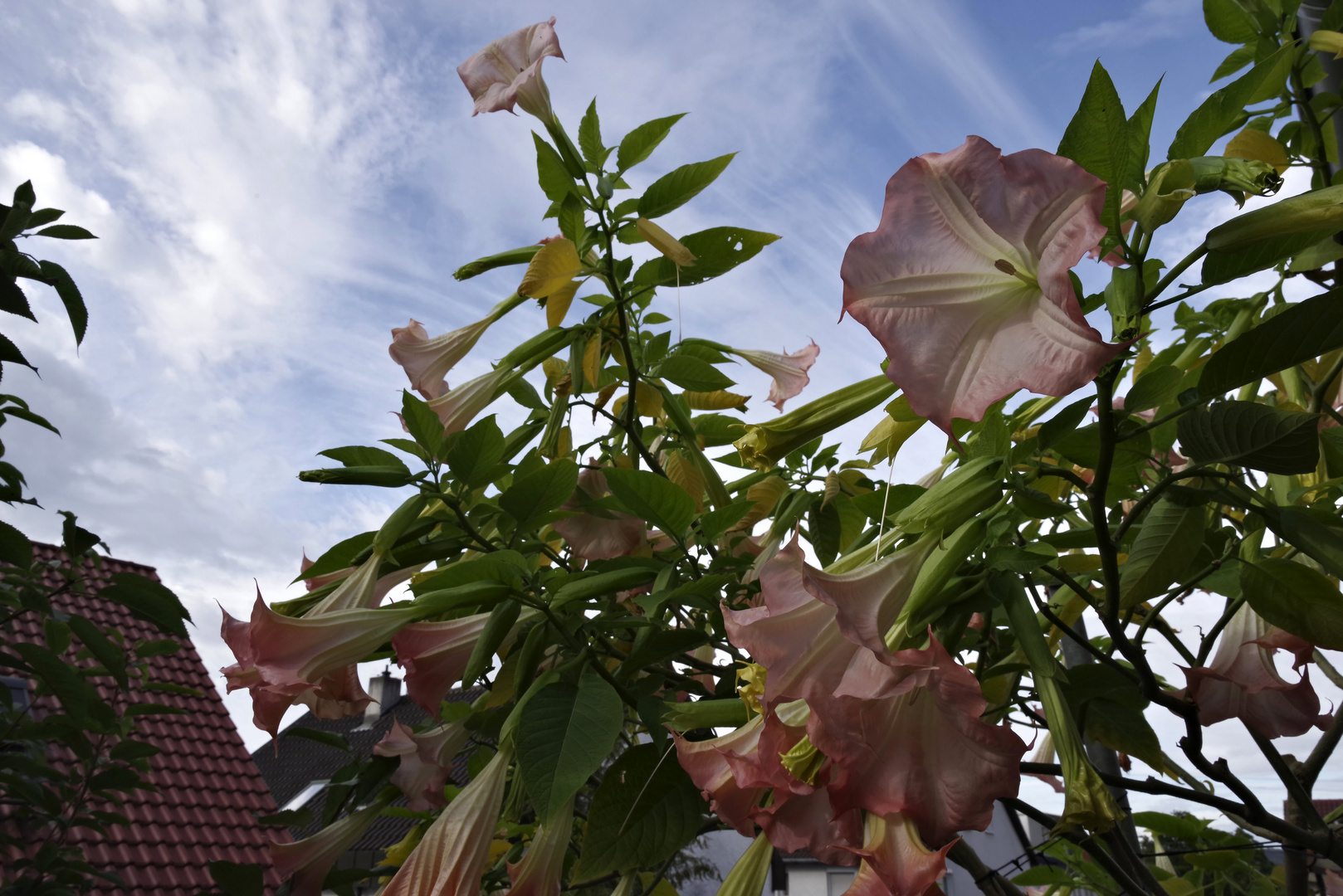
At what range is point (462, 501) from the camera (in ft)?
4.00

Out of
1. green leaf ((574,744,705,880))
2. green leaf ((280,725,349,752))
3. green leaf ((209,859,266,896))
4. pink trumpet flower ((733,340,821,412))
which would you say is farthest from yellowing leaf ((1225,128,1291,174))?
green leaf ((209,859,266,896))

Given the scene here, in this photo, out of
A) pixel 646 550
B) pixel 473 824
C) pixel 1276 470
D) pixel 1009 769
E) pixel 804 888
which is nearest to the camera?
pixel 1009 769

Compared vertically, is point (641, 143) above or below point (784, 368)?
above

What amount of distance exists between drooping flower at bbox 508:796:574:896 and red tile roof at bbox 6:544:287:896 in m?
5.63

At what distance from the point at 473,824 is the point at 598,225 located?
2.70 ft

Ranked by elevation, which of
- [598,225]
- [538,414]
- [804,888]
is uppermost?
[598,225]

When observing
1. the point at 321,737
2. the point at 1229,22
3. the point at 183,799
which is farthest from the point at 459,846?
the point at 183,799

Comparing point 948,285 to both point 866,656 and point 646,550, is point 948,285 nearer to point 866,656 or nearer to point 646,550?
point 866,656

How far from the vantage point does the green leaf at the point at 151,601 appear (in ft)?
6.19

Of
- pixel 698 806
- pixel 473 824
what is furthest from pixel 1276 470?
pixel 473 824

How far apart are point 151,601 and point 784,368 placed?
1371 millimetres

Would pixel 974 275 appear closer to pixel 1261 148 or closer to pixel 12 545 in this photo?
pixel 1261 148

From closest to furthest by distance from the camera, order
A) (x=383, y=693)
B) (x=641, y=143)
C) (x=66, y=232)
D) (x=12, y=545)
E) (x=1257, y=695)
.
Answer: (x=1257, y=695) → (x=641, y=143) → (x=12, y=545) → (x=66, y=232) → (x=383, y=693)

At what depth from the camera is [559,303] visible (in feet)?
4.33
